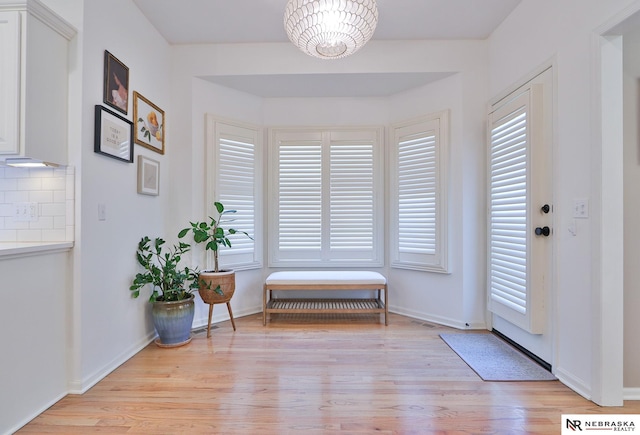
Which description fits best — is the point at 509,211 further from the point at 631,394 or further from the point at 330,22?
the point at 330,22

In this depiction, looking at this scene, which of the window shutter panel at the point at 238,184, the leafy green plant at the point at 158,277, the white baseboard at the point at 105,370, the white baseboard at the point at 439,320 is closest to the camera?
the white baseboard at the point at 105,370

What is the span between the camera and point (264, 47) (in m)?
3.04

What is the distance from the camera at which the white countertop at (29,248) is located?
1504 millimetres

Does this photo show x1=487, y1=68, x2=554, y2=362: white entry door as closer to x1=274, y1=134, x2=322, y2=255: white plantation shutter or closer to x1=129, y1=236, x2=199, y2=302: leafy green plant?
x1=274, y1=134, x2=322, y2=255: white plantation shutter

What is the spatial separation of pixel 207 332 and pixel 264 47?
112 inches

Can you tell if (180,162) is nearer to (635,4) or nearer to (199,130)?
(199,130)

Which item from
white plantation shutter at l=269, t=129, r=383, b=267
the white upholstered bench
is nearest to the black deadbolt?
the white upholstered bench

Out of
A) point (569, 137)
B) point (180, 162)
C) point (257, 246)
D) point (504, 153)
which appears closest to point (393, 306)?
point (257, 246)

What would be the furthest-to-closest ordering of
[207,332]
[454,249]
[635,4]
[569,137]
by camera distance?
[454,249] < [207,332] < [569,137] < [635,4]

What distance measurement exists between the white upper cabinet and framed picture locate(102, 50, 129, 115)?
0.98 ft

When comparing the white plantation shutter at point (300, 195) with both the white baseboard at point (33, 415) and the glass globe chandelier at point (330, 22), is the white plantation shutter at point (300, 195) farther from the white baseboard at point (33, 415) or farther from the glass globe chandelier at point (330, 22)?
the white baseboard at point (33, 415)

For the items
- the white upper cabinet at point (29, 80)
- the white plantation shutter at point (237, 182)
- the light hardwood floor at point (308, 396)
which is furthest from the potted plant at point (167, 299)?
the white upper cabinet at point (29, 80)

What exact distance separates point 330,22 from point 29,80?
5.71ft

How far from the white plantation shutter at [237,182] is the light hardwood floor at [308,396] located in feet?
3.31
